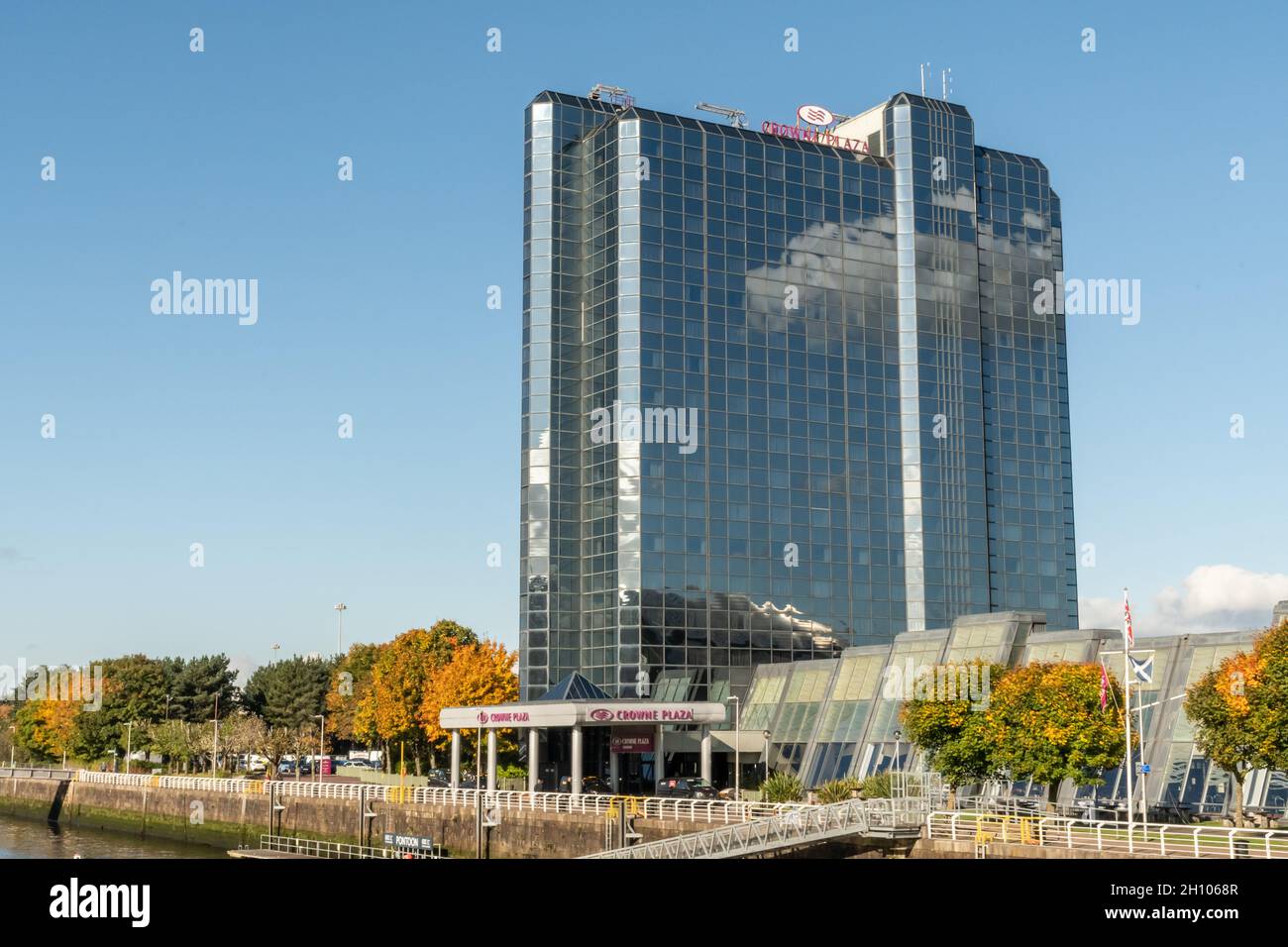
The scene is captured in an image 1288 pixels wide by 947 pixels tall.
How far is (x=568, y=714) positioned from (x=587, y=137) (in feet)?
222

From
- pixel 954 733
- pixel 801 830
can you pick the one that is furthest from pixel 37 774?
pixel 801 830

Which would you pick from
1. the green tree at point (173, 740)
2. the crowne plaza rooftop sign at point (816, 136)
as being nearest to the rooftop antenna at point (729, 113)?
the crowne plaza rooftop sign at point (816, 136)

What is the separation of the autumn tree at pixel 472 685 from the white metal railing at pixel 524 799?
21.8m

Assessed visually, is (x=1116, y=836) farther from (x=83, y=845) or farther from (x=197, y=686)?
(x=197, y=686)

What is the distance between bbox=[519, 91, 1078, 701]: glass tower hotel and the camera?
12962 cm

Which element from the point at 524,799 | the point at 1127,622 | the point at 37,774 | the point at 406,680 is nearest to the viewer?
the point at 1127,622

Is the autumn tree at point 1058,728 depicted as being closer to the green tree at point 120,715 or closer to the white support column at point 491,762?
the white support column at point 491,762

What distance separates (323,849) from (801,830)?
44.7 m

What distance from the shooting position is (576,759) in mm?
93188

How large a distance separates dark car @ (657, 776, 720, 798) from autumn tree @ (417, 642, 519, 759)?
38.2m

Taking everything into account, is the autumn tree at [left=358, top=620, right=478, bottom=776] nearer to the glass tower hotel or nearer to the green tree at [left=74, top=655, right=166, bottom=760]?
the glass tower hotel
